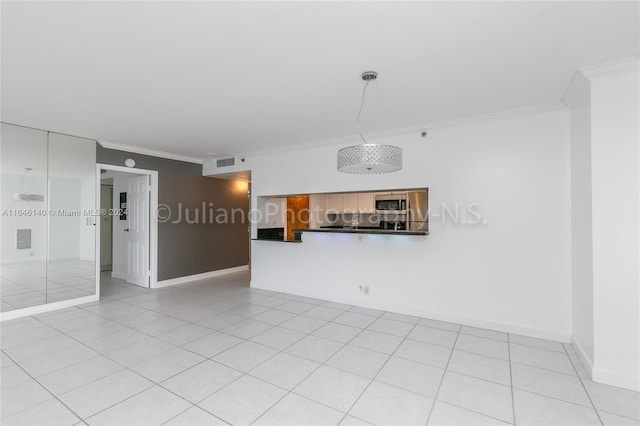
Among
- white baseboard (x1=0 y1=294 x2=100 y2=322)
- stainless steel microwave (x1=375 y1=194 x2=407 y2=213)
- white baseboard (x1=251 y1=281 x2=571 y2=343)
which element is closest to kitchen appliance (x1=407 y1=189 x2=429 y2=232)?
stainless steel microwave (x1=375 y1=194 x2=407 y2=213)

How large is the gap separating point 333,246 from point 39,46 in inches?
159

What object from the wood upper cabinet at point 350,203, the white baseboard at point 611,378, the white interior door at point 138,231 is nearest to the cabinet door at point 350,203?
the wood upper cabinet at point 350,203

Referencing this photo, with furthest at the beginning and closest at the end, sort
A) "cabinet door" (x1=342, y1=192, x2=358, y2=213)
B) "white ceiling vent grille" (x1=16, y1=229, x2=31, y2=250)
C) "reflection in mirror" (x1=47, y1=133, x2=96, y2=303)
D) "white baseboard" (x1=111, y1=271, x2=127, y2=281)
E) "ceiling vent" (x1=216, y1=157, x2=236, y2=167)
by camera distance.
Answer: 1. "white baseboard" (x1=111, y1=271, x2=127, y2=281)
2. "cabinet door" (x1=342, y1=192, x2=358, y2=213)
3. "ceiling vent" (x1=216, y1=157, x2=236, y2=167)
4. "reflection in mirror" (x1=47, y1=133, x2=96, y2=303)
5. "white ceiling vent grille" (x1=16, y1=229, x2=31, y2=250)

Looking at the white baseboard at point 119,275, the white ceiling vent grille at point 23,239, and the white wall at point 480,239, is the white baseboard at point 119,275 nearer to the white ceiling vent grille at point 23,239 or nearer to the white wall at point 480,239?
the white ceiling vent grille at point 23,239

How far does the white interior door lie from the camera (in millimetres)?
5992

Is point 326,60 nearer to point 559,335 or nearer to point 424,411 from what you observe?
point 424,411

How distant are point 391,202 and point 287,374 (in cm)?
375

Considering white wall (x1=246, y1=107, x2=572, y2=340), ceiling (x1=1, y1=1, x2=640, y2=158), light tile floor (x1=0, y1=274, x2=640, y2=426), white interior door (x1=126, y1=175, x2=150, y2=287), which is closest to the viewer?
ceiling (x1=1, y1=1, x2=640, y2=158)

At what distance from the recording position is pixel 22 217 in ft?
14.1

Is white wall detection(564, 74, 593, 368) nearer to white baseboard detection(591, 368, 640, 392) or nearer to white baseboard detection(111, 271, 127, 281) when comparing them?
white baseboard detection(591, 368, 640, 392)

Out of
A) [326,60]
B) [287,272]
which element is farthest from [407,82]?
[287,272]

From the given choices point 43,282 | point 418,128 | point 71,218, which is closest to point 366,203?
point 418,128

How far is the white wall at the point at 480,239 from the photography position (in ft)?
11.3

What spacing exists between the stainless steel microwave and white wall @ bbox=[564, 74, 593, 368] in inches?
98.0
